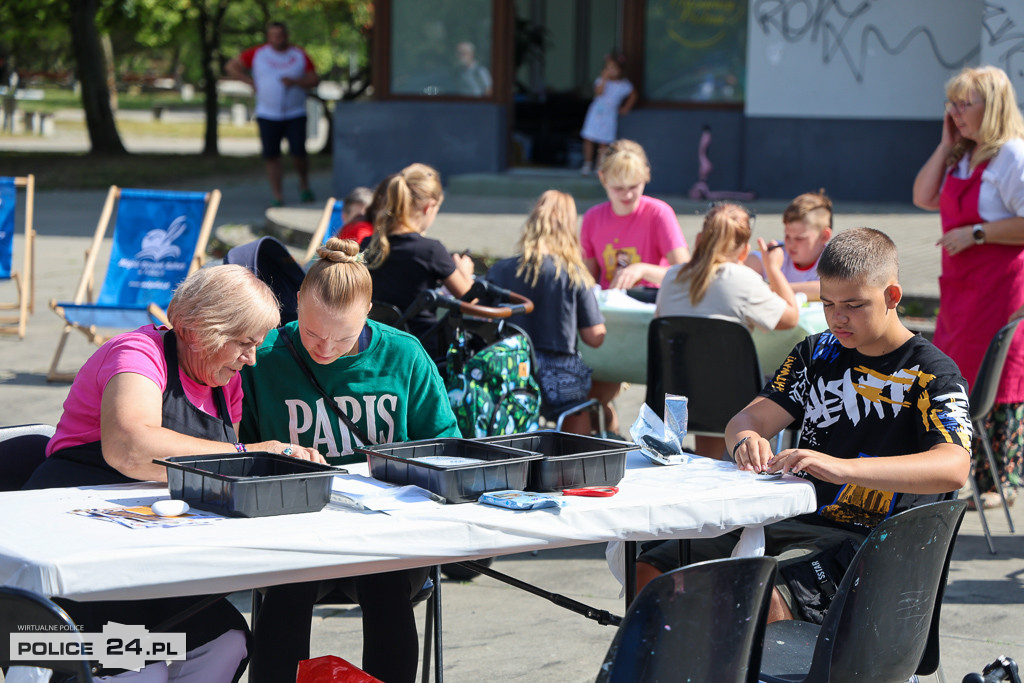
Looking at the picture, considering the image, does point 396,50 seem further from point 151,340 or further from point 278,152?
point 151,340

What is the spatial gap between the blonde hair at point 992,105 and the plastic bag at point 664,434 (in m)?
2.34

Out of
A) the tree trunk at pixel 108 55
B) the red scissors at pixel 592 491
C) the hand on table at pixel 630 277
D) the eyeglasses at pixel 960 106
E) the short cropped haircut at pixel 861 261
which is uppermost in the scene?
the tree trunk at pixel 108 55

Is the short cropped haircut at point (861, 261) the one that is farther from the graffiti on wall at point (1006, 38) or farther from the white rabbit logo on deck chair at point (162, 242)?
the graffiti on wall at point (1006, 38)

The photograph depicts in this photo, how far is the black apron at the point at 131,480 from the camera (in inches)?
99.6

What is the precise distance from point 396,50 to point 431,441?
458 inches

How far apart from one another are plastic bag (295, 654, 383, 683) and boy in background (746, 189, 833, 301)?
3.15 m

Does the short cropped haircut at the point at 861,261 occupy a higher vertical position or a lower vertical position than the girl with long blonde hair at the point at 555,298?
higher

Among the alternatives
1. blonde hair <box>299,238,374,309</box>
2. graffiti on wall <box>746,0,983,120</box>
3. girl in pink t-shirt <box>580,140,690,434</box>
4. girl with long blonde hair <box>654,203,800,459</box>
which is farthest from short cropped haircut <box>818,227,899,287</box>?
graffiti on wall <box>746,0,983,120</box>

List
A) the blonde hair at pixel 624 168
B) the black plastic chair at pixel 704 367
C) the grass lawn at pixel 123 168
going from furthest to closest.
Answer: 1. the grass lawn at pixel 123 168
2. the blonde hair at pixel 624 168
3. the black plastic chair at pixel 704 367

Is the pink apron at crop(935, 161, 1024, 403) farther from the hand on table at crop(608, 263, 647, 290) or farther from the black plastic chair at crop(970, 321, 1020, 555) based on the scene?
the hand on table at crop(608, 263, 647, 290)

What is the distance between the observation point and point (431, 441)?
2816 mm

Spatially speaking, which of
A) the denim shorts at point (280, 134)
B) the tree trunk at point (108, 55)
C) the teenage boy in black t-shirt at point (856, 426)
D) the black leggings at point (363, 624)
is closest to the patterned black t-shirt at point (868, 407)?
the teenage boy in black t-shirt at point (856, 426)

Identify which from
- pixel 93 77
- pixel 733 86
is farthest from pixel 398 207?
pixel 93 77

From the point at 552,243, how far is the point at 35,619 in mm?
3379
